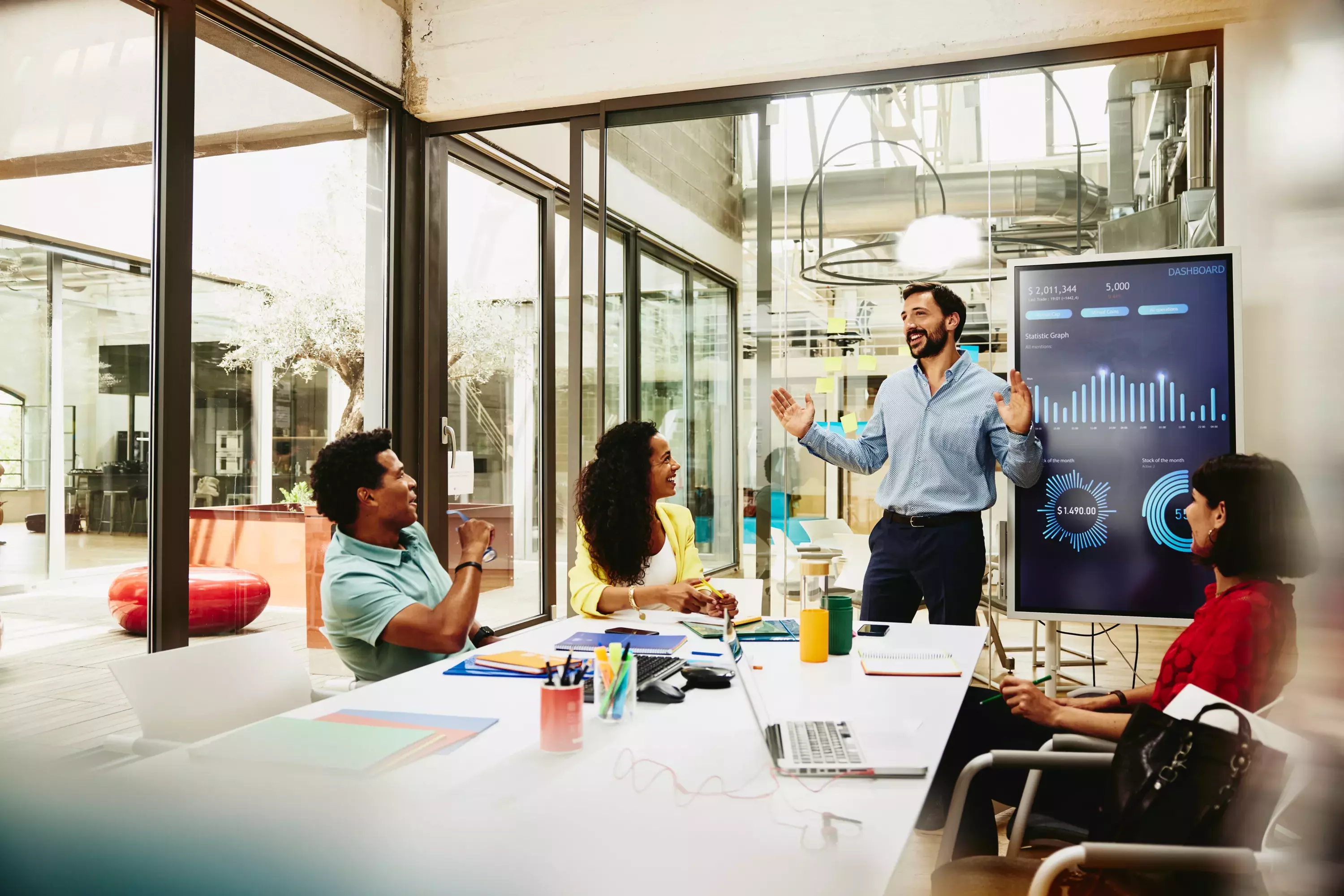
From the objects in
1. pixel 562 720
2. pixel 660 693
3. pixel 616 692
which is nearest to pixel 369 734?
pixel 562 720

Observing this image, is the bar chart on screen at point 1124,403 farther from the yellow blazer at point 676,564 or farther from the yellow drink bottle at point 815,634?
the yellow drink bottle at point 815,634

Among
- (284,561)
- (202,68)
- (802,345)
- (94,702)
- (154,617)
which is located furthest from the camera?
(802,345)

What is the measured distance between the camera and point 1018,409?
10.8 feet

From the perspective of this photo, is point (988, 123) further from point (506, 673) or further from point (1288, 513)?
point (1288, 513)

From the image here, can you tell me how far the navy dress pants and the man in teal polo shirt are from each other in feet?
5.08

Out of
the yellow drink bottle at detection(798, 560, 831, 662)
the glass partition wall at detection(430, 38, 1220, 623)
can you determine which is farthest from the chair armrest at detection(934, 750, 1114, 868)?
the glass partition wall at detection(430, 38, 1220, 623)

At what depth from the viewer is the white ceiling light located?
397 centimetres

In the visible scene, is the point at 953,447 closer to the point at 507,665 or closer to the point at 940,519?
the point at 940,519

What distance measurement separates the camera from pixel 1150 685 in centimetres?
230

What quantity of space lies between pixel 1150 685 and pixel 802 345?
2269 millimetres

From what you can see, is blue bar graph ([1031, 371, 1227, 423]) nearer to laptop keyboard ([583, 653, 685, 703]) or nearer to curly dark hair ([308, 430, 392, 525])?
laptop keyboard ([583, 653, 685, 703])

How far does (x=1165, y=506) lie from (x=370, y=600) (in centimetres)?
272

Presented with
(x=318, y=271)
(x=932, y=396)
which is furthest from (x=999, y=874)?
(x=318, y=271)

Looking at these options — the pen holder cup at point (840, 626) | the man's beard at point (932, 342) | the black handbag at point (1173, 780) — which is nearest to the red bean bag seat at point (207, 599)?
the pen holder cup at point (840, 626)
